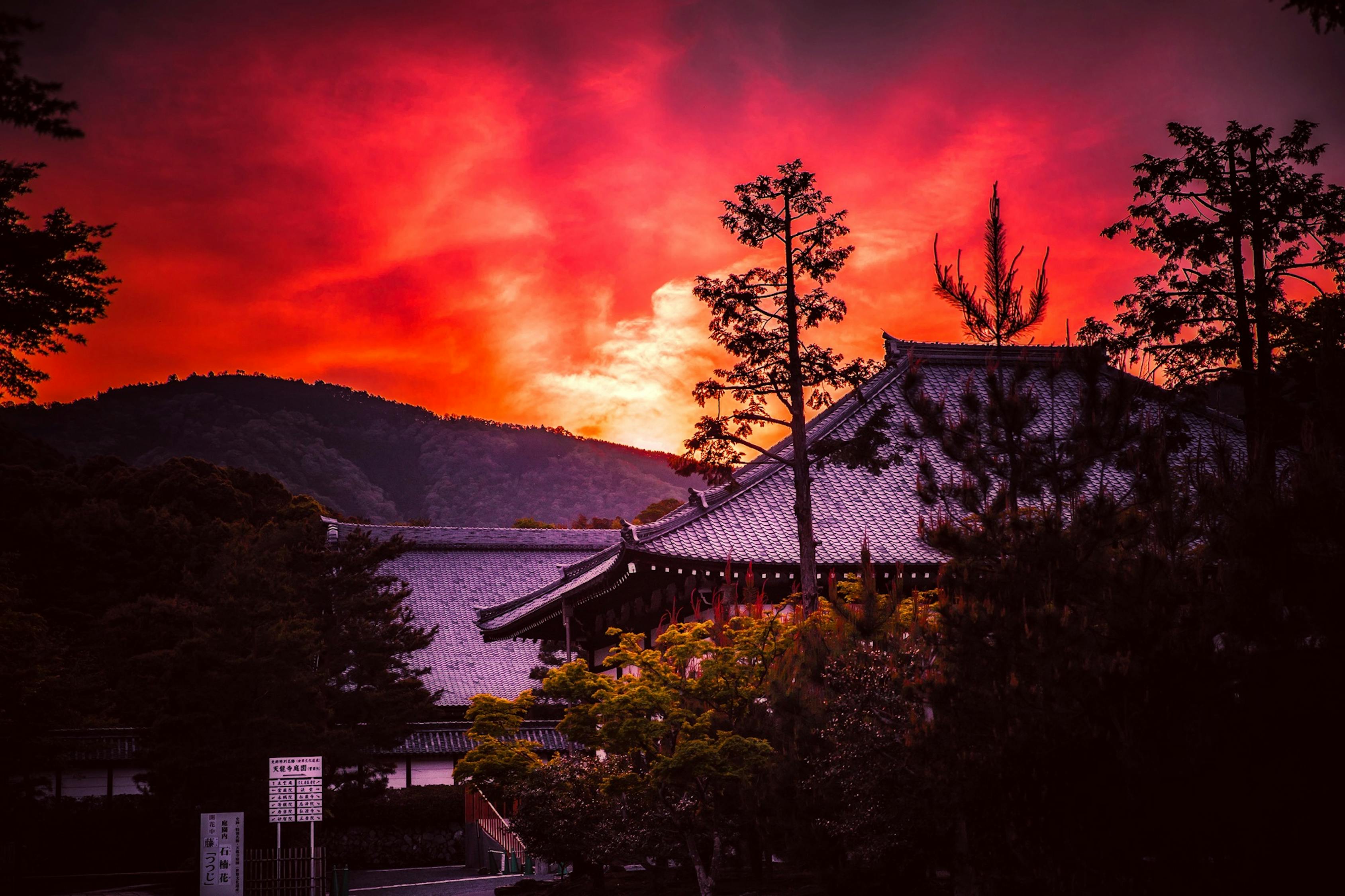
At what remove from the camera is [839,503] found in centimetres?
2239

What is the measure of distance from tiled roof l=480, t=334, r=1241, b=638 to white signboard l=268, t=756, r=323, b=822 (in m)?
5.97

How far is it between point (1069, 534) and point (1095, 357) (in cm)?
186

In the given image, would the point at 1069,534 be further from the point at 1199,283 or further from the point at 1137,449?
the point at 1199,283

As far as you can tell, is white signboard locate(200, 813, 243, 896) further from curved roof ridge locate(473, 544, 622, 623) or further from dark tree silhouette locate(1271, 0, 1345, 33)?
dark tree silhouette locate(1271, 0, 1345, 33)

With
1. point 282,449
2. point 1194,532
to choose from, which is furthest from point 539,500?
point 1194,532

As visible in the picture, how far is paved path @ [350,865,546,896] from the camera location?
23.0 metres

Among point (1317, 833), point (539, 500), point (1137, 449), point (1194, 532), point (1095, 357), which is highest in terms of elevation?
point (539, 500)

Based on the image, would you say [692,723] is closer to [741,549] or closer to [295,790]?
[741,549]

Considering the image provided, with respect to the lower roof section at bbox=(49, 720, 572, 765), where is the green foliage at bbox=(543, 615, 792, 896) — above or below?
above

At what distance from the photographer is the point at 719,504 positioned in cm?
2130

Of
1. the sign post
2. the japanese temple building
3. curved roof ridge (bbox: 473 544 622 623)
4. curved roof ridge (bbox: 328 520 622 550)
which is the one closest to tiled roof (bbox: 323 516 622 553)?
curved roof ridge (bbox: 328 520 622 550)

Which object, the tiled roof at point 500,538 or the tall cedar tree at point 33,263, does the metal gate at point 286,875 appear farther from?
the tiled roof at point 500,538

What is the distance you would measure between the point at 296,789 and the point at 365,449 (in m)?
119

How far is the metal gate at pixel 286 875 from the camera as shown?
63.9 ft
